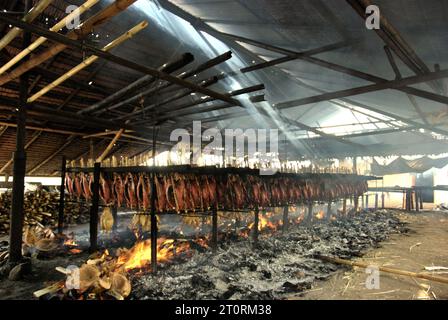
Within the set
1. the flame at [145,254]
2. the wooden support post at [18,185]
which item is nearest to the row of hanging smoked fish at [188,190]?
the flame at [145,254]

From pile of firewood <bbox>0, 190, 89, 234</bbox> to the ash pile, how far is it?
23.7 ft

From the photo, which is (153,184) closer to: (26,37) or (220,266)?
(220,266)

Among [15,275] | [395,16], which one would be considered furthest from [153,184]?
[395,16]

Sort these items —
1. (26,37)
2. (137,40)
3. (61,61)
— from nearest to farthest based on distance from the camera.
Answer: (26,37)
(137,40)
(61,61)

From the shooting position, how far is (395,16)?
381 cm

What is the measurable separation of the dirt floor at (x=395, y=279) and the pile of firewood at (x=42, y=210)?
9707mm

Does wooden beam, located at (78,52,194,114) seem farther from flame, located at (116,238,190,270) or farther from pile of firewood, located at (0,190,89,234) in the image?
pile of firewood, located at (0,190,89,234)

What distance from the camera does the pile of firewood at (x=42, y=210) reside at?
913 cm

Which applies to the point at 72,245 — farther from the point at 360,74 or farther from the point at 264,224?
the point at 360,74

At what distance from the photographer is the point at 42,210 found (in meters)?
10.1

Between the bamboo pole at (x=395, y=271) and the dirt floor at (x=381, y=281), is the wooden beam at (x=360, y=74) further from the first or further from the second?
the dirt floor at (x=381, y=281)

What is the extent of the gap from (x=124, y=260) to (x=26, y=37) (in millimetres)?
4831

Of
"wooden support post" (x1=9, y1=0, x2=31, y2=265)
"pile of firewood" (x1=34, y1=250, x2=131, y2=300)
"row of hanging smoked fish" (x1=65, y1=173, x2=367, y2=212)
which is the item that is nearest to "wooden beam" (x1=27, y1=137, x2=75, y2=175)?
"row of hanging smoked fish" (x1=65, y1=173, x2=367, y2=212)
